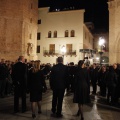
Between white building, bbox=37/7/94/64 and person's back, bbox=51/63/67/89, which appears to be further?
white building, bbox=37/7/94/64

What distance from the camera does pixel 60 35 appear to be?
38125 mm

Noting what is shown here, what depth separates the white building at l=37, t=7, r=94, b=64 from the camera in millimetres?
36812

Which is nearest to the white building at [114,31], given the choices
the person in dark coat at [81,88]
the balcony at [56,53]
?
the balcony at [56,53]

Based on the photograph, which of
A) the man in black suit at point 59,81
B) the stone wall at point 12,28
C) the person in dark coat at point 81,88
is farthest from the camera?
the stone wall at point 12,28

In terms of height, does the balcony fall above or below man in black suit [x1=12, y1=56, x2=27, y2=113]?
above

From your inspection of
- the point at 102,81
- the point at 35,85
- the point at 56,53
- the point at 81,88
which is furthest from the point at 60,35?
the point at 81,88

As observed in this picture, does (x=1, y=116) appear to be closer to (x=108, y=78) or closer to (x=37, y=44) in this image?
(x=108, y=78)

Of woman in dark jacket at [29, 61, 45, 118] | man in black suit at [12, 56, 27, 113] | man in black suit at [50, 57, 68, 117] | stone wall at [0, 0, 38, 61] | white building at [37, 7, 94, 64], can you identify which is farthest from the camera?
white building at [37, 7, 94, 64]

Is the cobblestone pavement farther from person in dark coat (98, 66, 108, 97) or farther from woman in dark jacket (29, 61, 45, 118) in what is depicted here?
person in dark coat (98, 66, 108, 97)

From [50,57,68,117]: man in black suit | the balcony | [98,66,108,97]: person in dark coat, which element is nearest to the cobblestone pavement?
[50,57,68,117]: man in black suit

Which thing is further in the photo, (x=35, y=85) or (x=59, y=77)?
(x=59, y=77)

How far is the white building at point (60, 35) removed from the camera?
36.8 m

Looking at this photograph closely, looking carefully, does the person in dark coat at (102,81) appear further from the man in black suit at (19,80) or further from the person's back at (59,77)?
the man in black suit at (19,80)

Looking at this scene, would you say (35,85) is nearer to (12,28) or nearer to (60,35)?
(12,28)
